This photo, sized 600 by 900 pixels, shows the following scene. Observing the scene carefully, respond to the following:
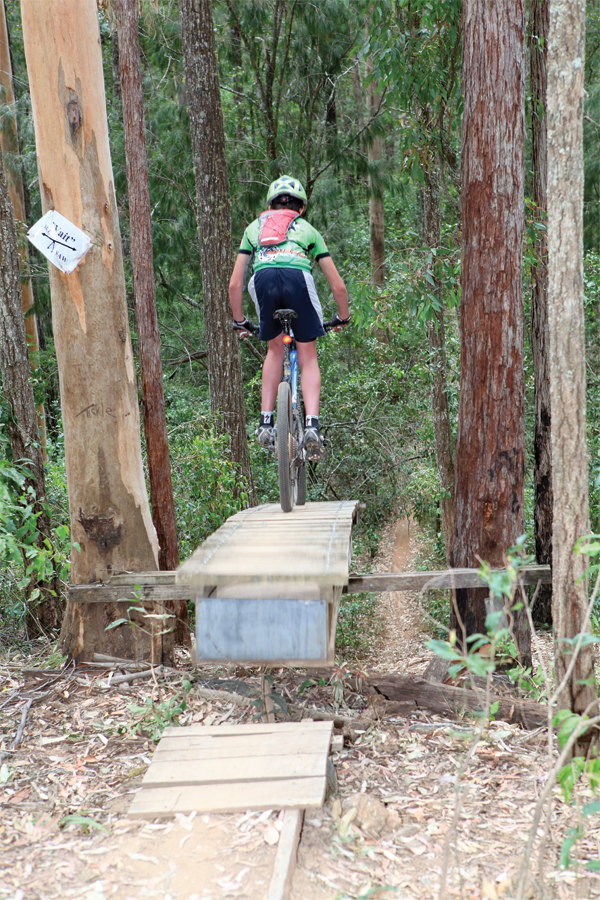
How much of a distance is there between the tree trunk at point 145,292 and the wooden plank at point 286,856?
8.01 feet

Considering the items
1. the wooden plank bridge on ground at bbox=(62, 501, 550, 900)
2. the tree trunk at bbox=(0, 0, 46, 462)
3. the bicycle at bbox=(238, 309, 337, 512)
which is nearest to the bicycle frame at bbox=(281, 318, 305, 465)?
the bicycle at bbox=(238, 309, 337, 512)

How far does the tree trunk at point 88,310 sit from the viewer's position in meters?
4.11

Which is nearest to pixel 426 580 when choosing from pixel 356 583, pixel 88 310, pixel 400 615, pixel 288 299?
pixel 356 583

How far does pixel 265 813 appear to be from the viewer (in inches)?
112

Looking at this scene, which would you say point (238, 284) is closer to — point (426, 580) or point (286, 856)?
point (426, 580)

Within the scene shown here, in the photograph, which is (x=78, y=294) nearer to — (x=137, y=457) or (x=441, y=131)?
(x=137, y=457)

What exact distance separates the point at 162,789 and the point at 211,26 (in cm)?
842

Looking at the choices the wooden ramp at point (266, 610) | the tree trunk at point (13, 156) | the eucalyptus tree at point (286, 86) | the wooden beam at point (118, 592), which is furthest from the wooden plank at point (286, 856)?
the eucalyptus tree at point (286, 86)

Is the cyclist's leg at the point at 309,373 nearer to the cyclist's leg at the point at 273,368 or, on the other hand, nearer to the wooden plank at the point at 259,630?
the cyclist's leg at the point at 273,368

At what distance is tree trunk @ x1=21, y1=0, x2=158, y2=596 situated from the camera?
4.11 metres

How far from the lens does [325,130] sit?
41.9ft

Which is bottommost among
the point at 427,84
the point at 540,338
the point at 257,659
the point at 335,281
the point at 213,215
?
the point at 257,659

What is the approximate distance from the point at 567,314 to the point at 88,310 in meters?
2.62

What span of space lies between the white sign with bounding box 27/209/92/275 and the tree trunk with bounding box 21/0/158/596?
2.5 inches
